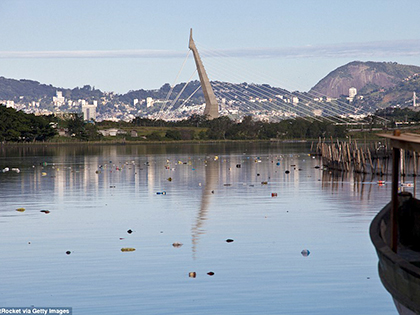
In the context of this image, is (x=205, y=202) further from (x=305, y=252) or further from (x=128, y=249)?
(x=305, y=252)

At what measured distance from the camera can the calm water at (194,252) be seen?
549 inches

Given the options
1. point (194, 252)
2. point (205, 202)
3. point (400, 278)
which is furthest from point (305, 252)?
point (205, 202)

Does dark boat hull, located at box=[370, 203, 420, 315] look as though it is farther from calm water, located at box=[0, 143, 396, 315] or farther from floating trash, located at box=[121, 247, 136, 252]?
floating trash, located at box=[121, 247, 136, 252]

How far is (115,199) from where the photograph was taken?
33156mm

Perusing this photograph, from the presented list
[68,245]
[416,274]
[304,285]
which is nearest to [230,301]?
[304,285]

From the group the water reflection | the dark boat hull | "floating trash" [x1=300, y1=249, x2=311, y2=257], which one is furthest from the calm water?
the dark boat hull

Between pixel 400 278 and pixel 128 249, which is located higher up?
pixel 400 278

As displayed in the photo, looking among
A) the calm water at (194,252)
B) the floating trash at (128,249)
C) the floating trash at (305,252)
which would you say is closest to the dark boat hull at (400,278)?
the calm water at (194,252)

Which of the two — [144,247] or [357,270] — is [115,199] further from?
[357,270]
